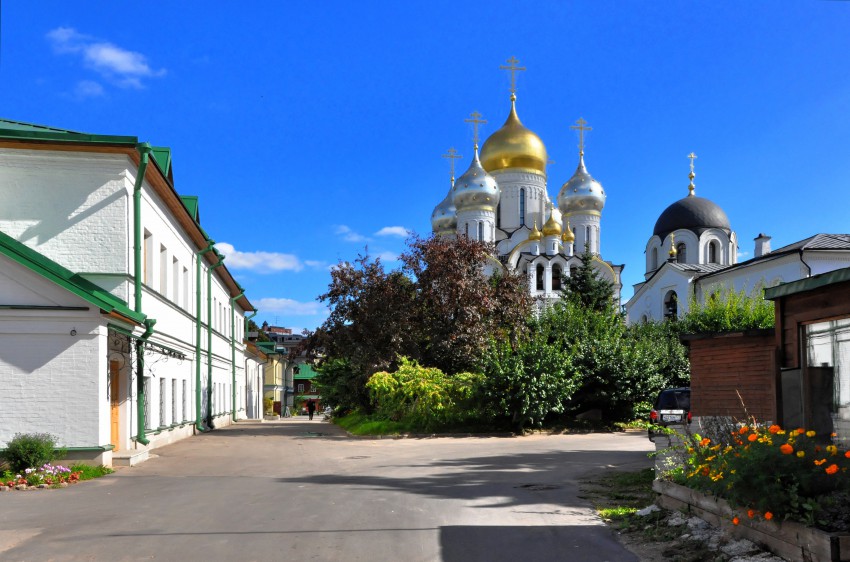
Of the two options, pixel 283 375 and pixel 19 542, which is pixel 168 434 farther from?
pixel 283 375

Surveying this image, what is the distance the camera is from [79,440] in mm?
13859

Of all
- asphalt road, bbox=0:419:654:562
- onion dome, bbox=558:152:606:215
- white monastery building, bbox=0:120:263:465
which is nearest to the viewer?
asphalt road, bbox=0:419:654:562

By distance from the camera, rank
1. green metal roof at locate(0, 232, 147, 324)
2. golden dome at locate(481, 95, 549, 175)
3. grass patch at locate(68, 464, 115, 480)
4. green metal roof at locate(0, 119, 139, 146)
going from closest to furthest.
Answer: grass patch at locate(68, 464, 115, 480) → green metal roof at locate(0, 232, 147, 324) → green metal roof at locate(0, 119, 139, 146) → golden dome at locate(481, 95, 549, 175)

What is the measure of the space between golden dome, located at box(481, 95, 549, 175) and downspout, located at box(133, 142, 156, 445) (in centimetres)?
6295

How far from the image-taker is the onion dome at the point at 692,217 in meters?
66.4

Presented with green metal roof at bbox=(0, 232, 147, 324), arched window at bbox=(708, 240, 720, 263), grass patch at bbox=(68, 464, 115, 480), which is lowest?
grass patch at bbox=(68, 464, 115, 480)

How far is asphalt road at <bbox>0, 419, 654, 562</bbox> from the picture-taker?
7.63 meters

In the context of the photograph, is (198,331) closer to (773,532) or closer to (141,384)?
(141,384)

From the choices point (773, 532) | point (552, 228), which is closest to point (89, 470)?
point (773, 532)

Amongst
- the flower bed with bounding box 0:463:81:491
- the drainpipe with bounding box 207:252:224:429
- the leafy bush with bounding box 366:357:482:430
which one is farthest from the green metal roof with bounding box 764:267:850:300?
the drainpipe with bounding box 207:252:224:429

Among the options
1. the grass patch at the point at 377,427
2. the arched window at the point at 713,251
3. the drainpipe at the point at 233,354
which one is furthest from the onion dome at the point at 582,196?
the grass patch at the point at 377,427

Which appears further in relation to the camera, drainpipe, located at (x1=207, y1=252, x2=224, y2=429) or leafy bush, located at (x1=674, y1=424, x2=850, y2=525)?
drainpipe, located at (x1=207, y1=252, x2=224, y2=429)

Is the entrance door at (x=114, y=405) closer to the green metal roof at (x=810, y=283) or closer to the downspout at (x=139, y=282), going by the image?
the downspout at (x=139, y=282)

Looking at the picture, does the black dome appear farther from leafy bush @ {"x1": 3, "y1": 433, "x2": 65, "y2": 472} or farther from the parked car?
leafy bush @ {"x1": 3, "y1": 433, "x2": 65, "y2": 472}
